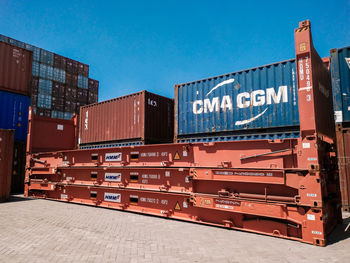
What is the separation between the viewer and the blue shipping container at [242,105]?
25.1 ft

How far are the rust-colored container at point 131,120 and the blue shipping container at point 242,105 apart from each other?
5.36 ft

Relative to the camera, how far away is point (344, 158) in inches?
378

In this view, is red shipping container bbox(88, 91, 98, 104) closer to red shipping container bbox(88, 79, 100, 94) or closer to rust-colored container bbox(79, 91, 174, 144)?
red shipping container bbox(88, 79, 100, 94)

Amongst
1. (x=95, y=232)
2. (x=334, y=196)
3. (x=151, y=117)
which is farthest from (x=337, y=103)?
(x=95, y=232)

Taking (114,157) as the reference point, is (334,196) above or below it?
below

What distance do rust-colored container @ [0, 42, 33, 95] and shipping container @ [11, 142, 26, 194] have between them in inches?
137

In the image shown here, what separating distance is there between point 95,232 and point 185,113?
550cm

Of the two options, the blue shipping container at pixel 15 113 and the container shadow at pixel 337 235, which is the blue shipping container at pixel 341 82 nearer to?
the container shadow at pixel 337 235

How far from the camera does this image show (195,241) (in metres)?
5.75

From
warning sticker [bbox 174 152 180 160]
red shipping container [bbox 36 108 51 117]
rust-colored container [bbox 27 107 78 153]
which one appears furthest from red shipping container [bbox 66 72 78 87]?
warning sticker [bbox 174 152 180 160]

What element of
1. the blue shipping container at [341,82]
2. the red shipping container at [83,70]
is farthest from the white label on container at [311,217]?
the red shipping container at [83,70]

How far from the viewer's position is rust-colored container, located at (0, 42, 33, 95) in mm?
14576

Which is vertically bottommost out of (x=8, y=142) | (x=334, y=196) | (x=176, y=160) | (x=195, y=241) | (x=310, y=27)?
(x=195, y=241)

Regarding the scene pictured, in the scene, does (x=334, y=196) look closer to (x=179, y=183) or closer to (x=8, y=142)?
(x=179, y=183)
